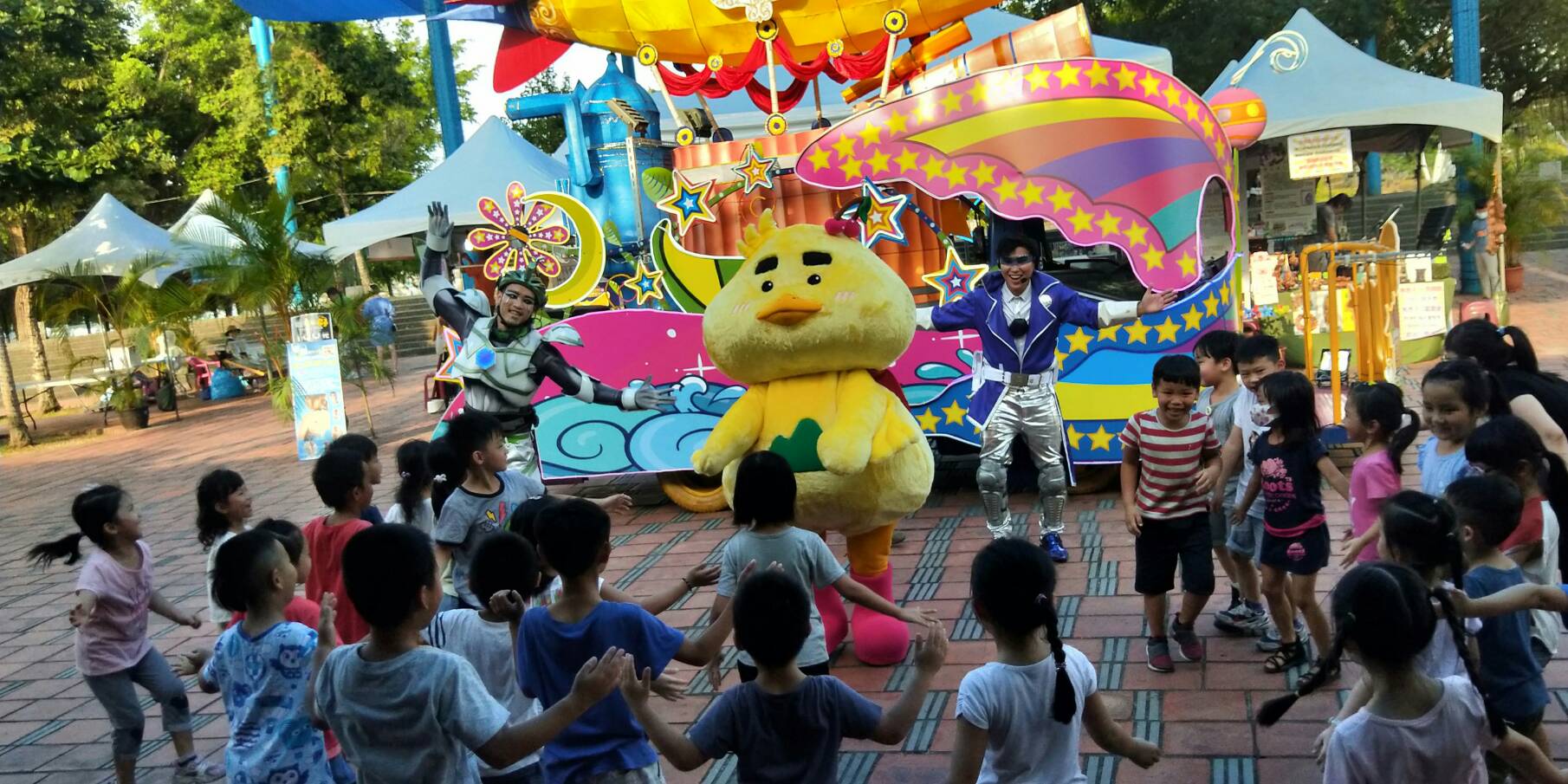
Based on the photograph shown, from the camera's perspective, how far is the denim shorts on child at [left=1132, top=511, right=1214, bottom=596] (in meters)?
4.23

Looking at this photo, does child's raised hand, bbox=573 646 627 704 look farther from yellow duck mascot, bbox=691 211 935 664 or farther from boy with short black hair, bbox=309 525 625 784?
yellow duck mascot, bbox=691 211 935 664

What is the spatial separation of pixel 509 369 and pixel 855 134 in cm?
250

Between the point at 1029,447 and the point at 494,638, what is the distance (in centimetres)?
343

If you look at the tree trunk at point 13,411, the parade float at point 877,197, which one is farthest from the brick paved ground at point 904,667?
the tree trunk at point 13,411

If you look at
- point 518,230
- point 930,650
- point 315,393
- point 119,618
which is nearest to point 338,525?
point 119,618

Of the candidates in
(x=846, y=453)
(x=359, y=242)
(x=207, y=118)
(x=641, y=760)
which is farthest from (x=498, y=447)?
(x=207, y=118)

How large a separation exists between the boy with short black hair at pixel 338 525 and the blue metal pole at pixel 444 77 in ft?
30.0

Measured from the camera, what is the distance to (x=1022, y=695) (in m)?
2.44

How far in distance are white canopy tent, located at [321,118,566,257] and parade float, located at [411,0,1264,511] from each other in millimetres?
4619

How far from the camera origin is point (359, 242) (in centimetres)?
1385

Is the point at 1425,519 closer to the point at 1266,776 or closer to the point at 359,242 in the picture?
the point at 1266,776

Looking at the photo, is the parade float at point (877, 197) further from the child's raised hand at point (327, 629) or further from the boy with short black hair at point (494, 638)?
the child's raised hand at point (327, 629)

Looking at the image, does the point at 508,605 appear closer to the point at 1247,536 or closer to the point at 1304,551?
the point at 1304,551

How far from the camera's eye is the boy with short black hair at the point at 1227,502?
179 inches
